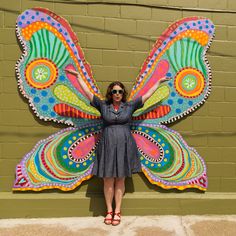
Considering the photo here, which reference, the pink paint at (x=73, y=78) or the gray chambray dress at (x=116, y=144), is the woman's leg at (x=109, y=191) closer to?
the gray chambray dress at (x=116, y=144)

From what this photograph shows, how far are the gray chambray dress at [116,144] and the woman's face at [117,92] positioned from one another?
0.09 m

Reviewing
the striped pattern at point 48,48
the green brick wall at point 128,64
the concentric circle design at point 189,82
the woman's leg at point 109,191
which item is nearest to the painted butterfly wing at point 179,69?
the concentric circle design at point 189,82

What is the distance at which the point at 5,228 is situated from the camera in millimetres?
3137

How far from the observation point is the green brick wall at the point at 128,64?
3471mm

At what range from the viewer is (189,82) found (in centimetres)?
364

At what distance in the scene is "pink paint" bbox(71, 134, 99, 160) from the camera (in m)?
3.52

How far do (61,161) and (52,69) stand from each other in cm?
113

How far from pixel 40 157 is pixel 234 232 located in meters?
2.36

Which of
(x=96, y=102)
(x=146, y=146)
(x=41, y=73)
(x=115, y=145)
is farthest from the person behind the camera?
(x=146, y=146)

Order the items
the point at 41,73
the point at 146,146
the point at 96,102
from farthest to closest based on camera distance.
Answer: the point at 146,146
the point at 41,73
the point at 96,102

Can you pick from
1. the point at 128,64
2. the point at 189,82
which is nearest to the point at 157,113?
the point at 189,82

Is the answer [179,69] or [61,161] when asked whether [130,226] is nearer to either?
[61,161]

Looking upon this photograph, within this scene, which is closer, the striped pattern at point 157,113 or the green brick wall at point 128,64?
the green brick wall at point 128,64

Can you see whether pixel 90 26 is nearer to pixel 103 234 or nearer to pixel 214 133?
pixel 214 133
